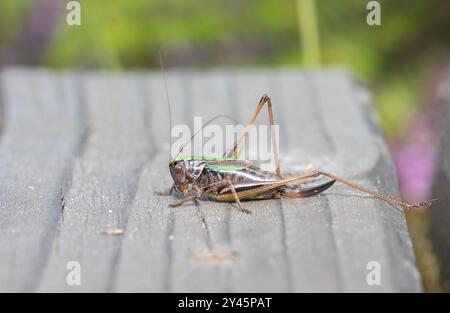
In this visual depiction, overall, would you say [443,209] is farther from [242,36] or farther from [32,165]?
[242,36]

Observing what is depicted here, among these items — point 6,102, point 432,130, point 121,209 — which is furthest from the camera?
point 432,130

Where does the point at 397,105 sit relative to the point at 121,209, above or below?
above

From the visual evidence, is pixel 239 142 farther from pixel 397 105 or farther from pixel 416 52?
pixel 416 52

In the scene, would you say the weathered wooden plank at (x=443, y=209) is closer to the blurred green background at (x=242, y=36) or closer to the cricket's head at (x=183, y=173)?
the cricket's head at (x=183, y=173)

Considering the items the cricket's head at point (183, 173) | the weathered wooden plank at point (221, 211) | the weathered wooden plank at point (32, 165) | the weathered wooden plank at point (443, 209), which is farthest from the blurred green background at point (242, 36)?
the cricket's head at point (183, 173)
